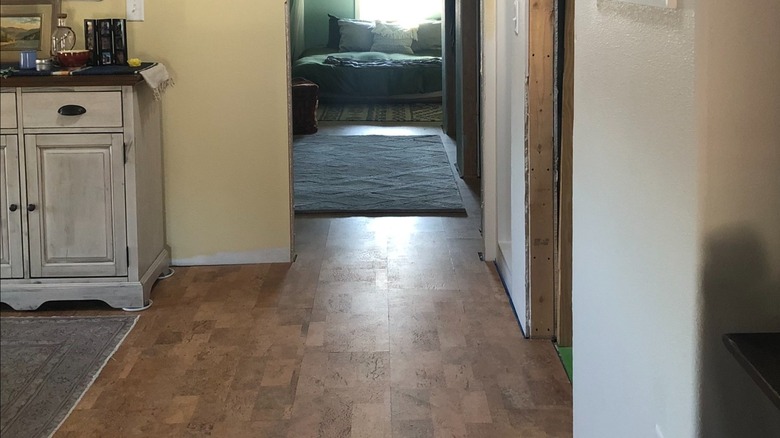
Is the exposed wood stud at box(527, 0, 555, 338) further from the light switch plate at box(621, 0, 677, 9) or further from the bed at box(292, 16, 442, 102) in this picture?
the bed at box(292, 16, 442, 102)

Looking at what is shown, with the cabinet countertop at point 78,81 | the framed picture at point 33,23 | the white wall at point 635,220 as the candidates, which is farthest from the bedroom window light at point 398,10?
the white wall at point 635,220

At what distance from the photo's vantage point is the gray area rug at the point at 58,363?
8.02ft

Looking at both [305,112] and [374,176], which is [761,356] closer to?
[374,176]

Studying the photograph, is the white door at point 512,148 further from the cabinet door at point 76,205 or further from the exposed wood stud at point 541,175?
the cabinet door at point 76,205

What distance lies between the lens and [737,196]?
4.13ft

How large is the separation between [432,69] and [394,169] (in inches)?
144

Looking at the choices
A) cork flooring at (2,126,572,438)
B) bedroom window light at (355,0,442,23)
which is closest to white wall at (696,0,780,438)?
cork flooring at (2,126,572,438)

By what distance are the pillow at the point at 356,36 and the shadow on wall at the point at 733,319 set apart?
32.0 ft

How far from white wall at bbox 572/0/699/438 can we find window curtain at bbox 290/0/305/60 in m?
8.49

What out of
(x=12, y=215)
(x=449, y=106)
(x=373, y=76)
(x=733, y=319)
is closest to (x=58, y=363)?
(x=12, y=215)

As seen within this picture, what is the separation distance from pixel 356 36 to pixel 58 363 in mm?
8360

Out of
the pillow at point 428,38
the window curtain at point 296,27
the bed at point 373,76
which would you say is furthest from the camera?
the pillow at point 428,38

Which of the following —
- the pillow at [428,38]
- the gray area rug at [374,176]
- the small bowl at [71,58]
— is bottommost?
the gray area rug at [374,176]

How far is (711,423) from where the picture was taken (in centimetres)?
130
